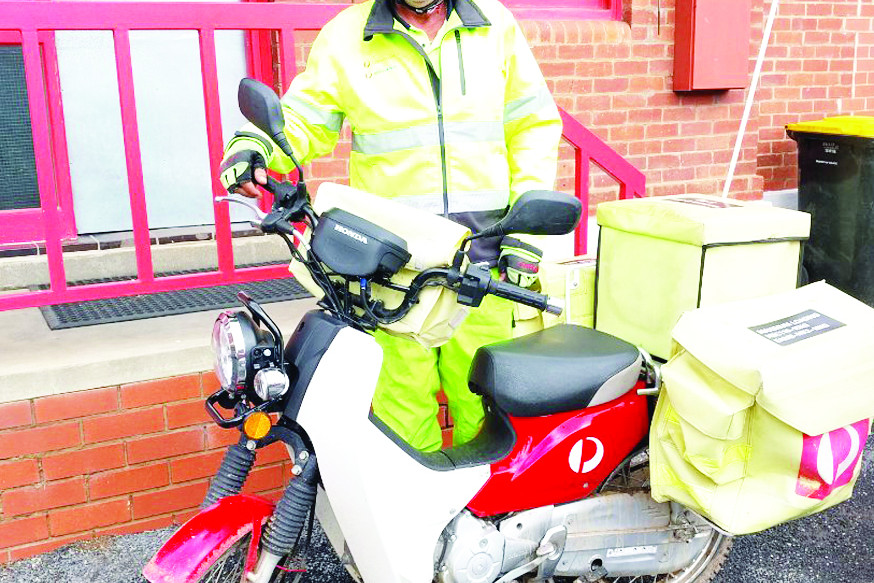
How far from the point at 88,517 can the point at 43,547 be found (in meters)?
0.16

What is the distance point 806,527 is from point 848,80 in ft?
14.1

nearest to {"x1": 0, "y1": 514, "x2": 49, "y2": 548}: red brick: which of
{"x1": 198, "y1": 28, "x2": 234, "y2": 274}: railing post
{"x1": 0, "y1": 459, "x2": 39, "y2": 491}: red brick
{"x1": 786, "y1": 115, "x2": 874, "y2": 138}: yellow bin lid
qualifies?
{"x1": 0, "y1": 459, "x2": 39, "y2": 491}: red brick

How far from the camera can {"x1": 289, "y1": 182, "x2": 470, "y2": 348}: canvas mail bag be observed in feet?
6.38

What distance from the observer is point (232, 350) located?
1895 mm

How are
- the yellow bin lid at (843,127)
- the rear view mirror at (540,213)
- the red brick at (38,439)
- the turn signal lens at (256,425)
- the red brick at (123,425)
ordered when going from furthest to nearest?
1. the yellow bin lid at (843,127)
2. the red brick at (123,425)
3. the red brick at (38,439)
4. the turn signal lens at (256,425)
5. the rear view mirror at (540,213)

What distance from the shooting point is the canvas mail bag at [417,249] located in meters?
1.95

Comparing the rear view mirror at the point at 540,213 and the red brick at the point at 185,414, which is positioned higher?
the rear view mirror at the point at 540,213

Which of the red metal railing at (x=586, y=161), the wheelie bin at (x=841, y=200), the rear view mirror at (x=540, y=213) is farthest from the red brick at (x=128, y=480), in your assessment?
the wheelie bin at (x=841, y=200)

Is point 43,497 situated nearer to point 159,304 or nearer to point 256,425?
point 159,304

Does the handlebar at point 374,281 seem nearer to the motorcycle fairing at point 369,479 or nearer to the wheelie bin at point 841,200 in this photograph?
the motorcycle fairing at point 369,479

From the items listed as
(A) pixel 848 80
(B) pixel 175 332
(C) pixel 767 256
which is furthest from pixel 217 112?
(A) pixel 848 80

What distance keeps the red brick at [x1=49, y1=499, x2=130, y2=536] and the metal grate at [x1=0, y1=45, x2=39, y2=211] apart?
1921mm

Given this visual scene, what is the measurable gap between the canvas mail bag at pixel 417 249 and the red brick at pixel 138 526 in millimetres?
1407

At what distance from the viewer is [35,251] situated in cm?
412
